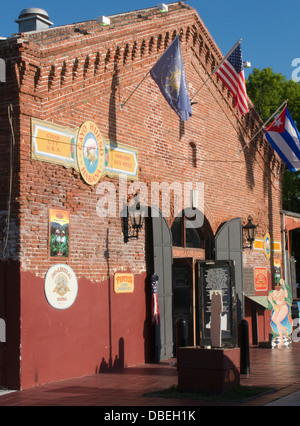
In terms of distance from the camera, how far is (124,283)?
1349 cm

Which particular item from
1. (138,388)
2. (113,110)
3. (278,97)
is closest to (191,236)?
(113,110)

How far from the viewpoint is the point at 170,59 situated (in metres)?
13.6

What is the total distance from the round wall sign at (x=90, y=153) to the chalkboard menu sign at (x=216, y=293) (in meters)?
2.88

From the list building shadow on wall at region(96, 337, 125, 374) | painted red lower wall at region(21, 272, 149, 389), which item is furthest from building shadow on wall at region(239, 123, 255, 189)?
building shadow on wall at region(96, 337, 125, 374)

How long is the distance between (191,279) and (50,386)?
5.66 m

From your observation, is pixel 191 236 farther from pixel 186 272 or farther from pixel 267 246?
pixel 267 246

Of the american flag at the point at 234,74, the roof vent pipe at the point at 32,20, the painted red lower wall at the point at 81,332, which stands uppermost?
the roof vent pipe at the point at 32,20

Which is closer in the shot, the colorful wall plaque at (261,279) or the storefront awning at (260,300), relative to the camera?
the storefront awning at (260,300)

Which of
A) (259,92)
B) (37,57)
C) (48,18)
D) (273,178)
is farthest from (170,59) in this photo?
(259,92)

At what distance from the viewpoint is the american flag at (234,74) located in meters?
16.5

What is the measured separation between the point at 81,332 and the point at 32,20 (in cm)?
828
